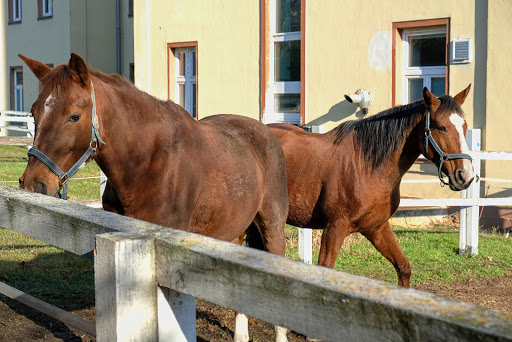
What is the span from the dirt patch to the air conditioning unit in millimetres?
4379

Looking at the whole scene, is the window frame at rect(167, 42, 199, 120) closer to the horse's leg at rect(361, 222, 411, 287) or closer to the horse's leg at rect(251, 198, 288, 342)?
the horse's leg at rect(361, 222, 411, 287)

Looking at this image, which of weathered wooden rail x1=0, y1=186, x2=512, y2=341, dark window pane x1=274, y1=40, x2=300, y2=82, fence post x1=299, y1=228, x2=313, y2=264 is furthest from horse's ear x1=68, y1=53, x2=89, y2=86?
dark window pane x1=274, y1=40, x2=300, y2=82

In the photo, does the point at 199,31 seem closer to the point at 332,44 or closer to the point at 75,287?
the point at 332,44

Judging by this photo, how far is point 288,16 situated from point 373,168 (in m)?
7.42

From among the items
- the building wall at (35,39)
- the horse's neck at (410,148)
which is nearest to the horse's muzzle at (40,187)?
the horse's neck at (410,148)

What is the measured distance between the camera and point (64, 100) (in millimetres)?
3230

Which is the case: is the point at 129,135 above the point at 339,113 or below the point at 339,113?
below

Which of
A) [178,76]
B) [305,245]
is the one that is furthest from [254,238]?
[178,76]

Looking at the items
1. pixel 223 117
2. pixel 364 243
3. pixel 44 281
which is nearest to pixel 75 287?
pixel 44 281

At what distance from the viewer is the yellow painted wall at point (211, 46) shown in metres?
12.6

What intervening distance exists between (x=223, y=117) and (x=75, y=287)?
2098 millimetres

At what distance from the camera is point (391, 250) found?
220 inches

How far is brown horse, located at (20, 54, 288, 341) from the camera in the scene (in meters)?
3.21

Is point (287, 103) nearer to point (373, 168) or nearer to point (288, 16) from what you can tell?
point (288, 16)
